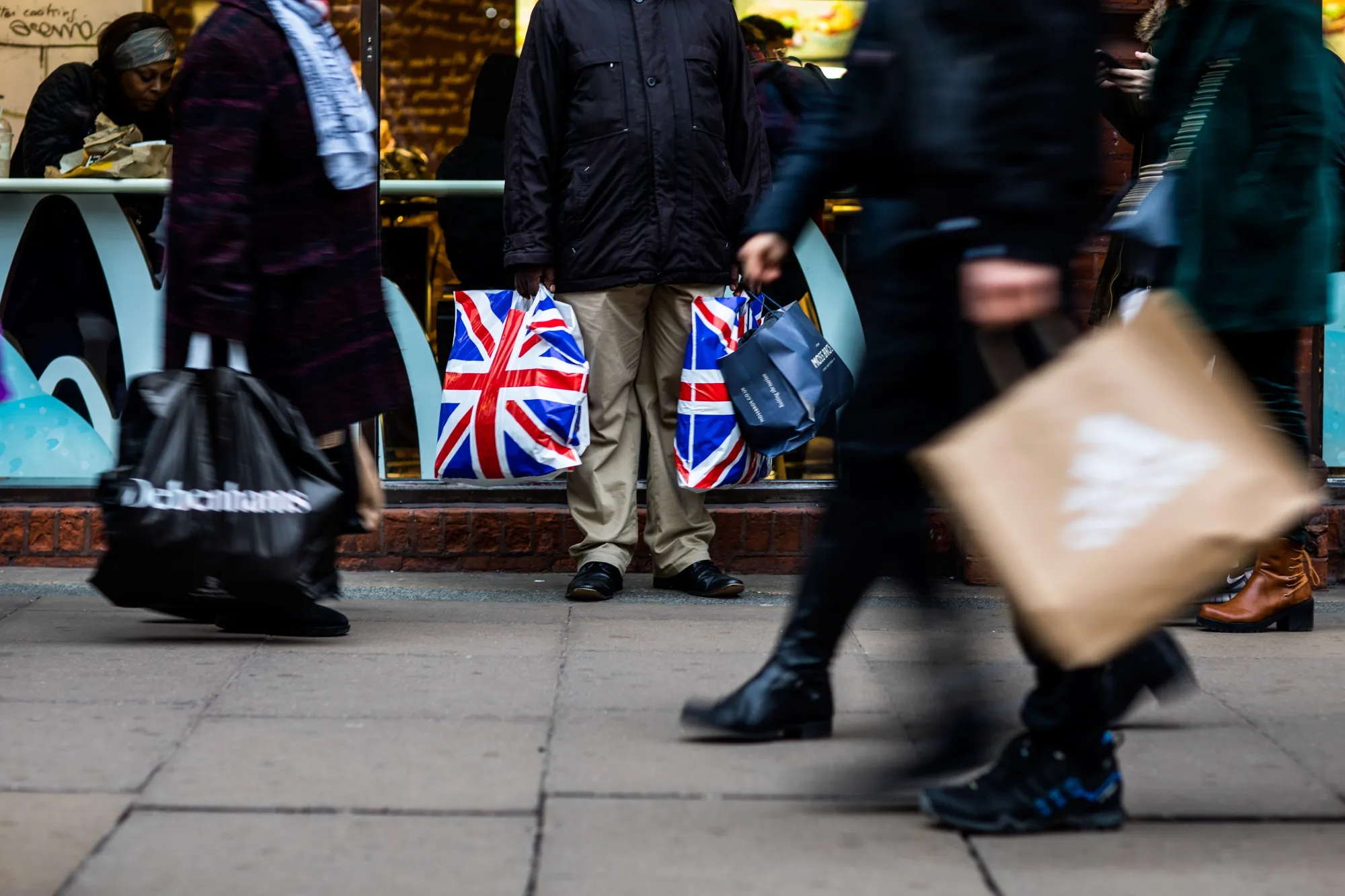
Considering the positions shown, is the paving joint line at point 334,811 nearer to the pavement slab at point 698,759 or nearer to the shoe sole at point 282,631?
the pavement slab at point 698,759

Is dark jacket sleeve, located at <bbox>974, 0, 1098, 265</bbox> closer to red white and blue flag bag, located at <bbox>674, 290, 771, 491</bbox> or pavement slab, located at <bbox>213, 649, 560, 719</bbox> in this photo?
pavement slab, located at <bbox>213, 649, 560, 719</bbox>

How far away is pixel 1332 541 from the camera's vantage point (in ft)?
20.4

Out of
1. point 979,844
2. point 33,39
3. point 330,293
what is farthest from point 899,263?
point 33,39

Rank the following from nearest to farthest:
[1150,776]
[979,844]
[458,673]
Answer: [979,844] < [1150,776] < [458,673]

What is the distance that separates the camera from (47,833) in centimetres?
288

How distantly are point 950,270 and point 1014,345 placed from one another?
232mm

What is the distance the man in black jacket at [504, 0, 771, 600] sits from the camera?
562cm

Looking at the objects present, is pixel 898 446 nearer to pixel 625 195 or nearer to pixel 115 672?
pixel 115 672

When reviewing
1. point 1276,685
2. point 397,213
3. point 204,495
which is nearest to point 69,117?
point 397,213

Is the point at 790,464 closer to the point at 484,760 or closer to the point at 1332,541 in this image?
the point at 1332,541

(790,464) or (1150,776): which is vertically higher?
(1150,776)

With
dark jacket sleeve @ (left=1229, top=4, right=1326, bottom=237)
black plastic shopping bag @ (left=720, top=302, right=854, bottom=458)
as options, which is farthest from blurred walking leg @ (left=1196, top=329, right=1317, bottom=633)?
black plastic shopping bag @ (left=720, top=302, right=854, bottom=458)

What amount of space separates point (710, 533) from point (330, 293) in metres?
1.76

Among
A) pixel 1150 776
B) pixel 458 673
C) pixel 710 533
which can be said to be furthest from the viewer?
pixel 710 533
